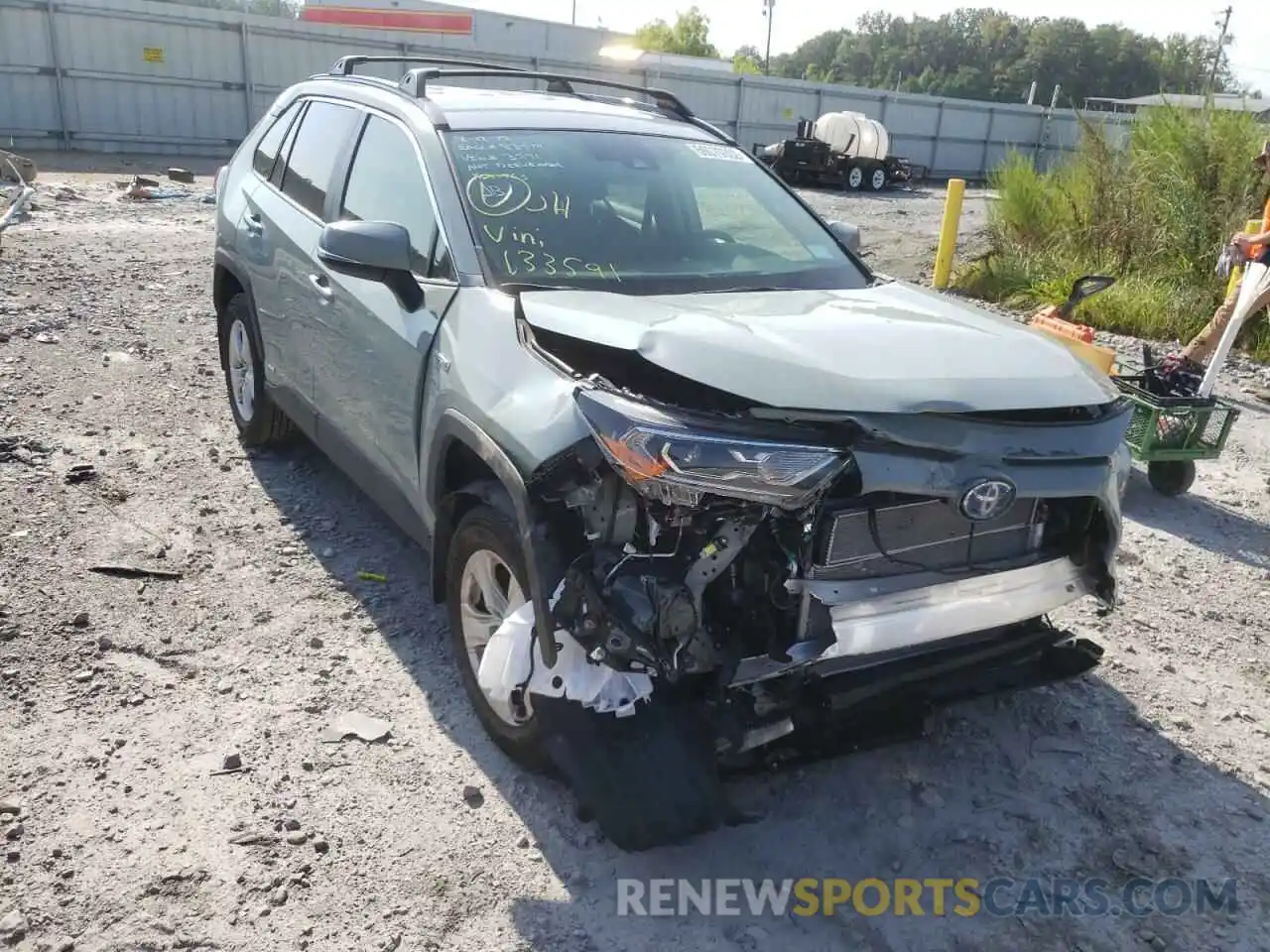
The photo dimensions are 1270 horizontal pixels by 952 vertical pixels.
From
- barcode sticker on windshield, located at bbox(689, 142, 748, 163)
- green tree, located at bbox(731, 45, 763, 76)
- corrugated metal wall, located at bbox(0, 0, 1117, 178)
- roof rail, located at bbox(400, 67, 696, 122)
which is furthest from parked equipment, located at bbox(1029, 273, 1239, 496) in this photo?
green tree, located at bbox(731, 45, 763, 76)

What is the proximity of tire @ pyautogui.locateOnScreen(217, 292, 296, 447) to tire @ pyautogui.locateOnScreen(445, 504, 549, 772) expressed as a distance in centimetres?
226

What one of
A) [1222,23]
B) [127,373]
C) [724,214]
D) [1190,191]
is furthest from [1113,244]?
[1222,23]

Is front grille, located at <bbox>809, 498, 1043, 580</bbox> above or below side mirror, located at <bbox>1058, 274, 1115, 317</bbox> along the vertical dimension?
below

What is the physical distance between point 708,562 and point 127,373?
5.38m

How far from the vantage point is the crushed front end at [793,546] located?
7.94 ft

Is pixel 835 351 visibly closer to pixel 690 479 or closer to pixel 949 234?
pixel 690 479

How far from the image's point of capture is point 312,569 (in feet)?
14.2

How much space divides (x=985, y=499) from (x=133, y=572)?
3356mm

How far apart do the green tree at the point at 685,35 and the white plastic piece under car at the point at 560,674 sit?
285 ft

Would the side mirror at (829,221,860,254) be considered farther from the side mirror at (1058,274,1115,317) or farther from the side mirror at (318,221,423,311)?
the side mirror at (318,221,423,311)

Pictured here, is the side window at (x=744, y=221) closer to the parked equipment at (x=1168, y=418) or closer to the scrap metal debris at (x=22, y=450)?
the parked equipment at (x=1168, y=418)

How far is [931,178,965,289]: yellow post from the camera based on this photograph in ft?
36.0

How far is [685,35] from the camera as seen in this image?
8812cm

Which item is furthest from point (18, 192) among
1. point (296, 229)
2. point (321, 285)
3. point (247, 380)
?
point (321, 285)
